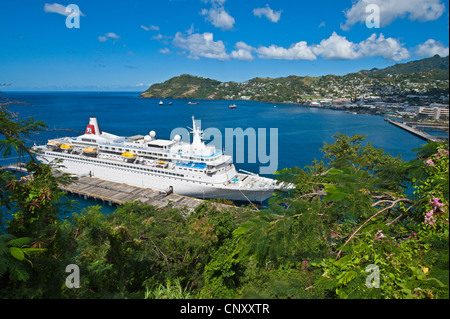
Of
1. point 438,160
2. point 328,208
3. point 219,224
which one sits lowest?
point 219,224

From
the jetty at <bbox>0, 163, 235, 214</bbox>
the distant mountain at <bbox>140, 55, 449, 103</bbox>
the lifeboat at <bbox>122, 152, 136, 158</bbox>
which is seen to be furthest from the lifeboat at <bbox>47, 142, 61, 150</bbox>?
the distant mountain at <bbox>140, 55, 449, 103</bbox>

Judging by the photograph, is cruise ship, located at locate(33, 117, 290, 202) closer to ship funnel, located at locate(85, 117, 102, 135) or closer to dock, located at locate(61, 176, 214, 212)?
dock, located at locate(61, 176, 214, 212)

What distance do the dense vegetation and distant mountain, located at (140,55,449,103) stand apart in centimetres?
10684

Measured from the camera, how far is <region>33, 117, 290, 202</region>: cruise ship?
2167 centimetres

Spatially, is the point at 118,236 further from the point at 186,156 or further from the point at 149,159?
the point at 149,159

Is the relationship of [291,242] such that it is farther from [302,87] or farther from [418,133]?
[302,87]

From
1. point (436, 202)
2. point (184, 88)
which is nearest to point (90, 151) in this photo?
point (436, 202)

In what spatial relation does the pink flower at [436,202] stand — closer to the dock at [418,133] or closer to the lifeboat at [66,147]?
the lifeboat at [66,147]

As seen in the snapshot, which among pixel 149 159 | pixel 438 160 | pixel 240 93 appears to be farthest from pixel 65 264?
pixel 240 93

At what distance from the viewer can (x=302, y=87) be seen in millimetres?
150875

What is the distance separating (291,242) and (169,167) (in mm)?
20910

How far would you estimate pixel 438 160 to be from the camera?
3.13m

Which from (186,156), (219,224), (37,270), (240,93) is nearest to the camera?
(37,270)

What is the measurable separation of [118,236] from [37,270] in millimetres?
2764
